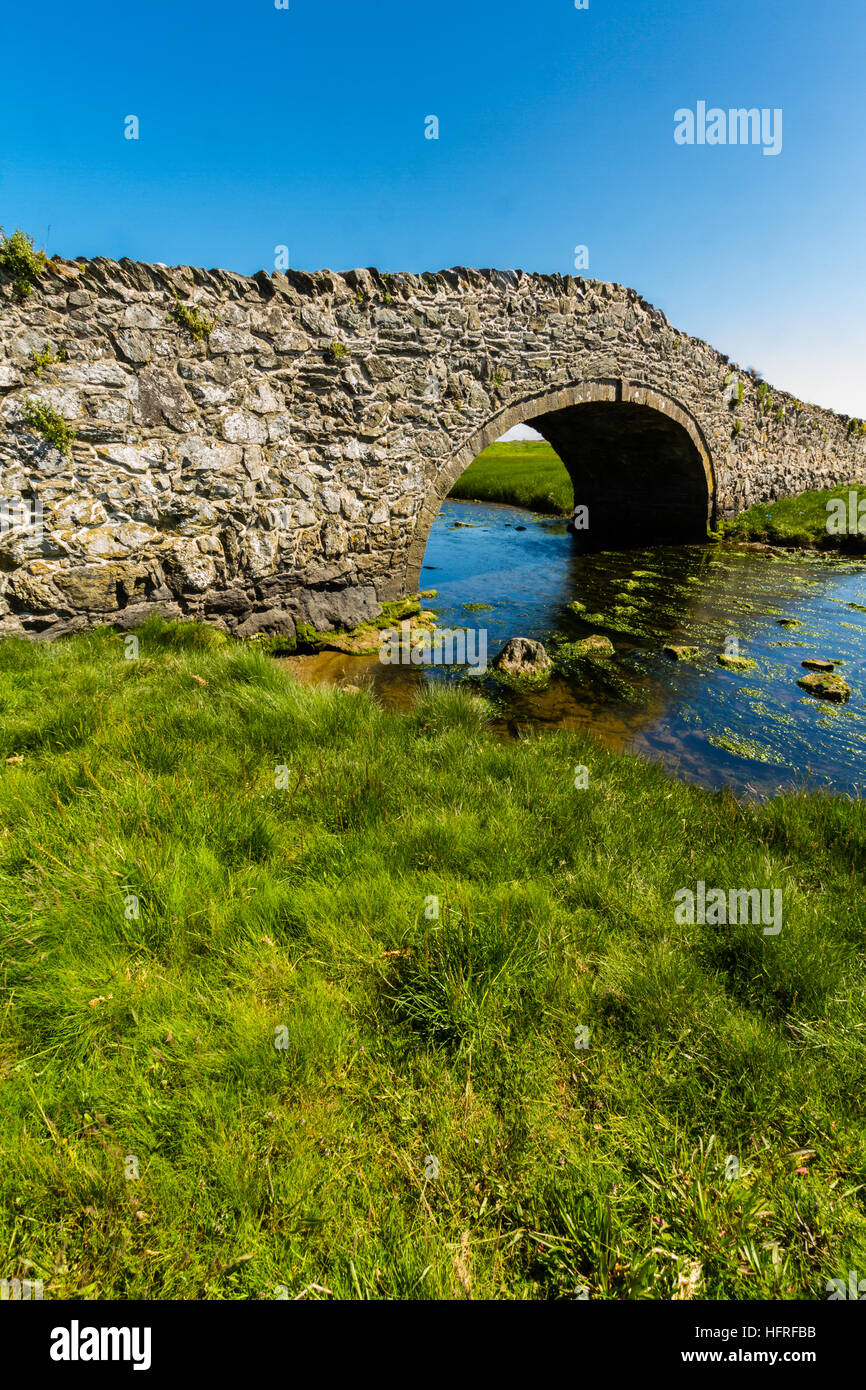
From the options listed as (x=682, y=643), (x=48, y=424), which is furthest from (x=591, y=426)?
(x=48, y=424)

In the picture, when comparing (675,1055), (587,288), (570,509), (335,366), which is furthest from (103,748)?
(570,509)

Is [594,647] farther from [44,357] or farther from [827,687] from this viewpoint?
[44,357]

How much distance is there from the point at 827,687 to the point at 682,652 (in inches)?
87.9

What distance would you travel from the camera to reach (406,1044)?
2475mm

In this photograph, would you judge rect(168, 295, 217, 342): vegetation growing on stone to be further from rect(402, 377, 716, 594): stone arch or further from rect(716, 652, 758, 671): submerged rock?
rect(716, 652, 758, 671): submerged rock

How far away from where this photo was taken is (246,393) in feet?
26.1

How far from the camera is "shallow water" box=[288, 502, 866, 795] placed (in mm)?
6902

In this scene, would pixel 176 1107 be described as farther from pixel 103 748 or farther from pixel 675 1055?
pixel 103 748

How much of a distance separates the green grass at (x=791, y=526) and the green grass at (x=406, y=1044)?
18615mm

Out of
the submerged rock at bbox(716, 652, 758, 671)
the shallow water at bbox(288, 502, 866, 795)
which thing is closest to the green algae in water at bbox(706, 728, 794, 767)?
the shallow water at bbox(288, 502, 866, 795)

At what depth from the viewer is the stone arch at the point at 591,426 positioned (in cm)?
1070

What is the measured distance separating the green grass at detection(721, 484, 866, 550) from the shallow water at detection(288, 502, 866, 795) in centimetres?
151
